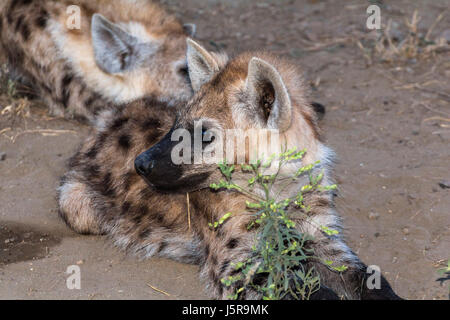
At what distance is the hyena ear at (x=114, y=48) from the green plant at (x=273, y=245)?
1.50 m

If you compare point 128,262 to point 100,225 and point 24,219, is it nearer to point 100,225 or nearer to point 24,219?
point 100,225

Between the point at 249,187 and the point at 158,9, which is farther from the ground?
the point at 158,9

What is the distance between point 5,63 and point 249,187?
224cm

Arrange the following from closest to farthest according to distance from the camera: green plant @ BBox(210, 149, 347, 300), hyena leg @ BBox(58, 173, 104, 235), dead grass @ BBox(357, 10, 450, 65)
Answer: green plant @ BBox(210, 149, 347, 300) < hyena leg @ BBox(58, 173, 104, 235) < dead grass @ BBox(357, 10, 450, 65)

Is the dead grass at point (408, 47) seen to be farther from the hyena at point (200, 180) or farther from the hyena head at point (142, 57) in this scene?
the hyena at point (200, 180)

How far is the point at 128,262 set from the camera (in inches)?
104

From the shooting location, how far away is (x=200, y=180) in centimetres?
239

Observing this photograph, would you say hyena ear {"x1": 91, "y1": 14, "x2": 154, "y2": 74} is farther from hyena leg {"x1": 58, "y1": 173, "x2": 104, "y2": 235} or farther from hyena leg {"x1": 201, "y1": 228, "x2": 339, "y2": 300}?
hyena leg {"x1": 201, "y1": 228, "x2": 339, "y2": 300}

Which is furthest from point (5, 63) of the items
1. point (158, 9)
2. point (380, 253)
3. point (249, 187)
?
point (380, 253)

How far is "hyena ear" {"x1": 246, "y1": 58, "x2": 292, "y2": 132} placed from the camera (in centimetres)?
215

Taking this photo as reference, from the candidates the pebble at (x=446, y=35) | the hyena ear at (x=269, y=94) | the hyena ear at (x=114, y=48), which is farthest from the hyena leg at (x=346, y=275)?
the pebble at (x=446, y=35)

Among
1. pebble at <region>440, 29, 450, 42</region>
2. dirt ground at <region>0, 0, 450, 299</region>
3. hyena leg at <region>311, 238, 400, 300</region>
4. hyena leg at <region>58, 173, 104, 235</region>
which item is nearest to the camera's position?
hyena leg at <region>311, 238, 400, 300</region>

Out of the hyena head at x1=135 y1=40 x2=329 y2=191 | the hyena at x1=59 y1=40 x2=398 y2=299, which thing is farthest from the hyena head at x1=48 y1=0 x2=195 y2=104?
the hyena head at x1=135 y1=40 x2=329 y2=191

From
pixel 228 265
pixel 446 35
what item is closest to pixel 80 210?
pixel 228 265
